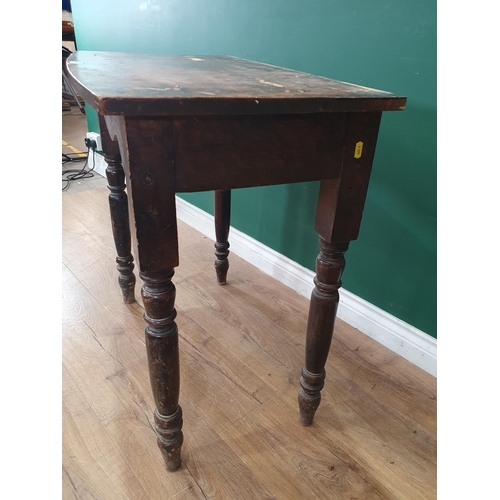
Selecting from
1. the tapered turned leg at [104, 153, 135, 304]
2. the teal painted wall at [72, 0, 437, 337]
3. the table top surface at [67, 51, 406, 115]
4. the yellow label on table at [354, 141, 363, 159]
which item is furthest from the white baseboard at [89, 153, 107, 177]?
the yellow label on table at [354, 141, 363, 159]

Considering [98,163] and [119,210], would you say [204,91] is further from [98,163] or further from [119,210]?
[98,163]

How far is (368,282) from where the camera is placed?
1137 mm

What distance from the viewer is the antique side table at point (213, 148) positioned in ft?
1.72

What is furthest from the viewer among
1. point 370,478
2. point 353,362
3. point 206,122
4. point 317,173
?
point 353,362

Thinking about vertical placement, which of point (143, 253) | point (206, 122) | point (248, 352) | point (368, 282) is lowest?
point (248, 352)

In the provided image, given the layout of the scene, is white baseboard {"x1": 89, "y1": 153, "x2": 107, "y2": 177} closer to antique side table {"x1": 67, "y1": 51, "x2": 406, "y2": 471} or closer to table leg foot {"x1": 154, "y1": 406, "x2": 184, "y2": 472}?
antique side table {"x1": 67, "y1": 51, "x2": 406, "y2": 471}

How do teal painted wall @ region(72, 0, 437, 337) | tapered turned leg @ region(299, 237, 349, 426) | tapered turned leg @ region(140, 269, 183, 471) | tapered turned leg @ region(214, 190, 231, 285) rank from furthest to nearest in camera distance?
tapered turned leg @ region(214, 190, 231, 285) < teal painted wall @ region(72, 0, 437, 337) < tapered turned leg @ region(299, 237, 349, 426) < tapered turned leg @ region(140, 269, 183, 471)

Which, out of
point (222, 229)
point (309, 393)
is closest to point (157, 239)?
point (309, 393)

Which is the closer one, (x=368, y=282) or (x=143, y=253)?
(x=143, y=253)

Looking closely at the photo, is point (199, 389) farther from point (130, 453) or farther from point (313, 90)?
point (313, 90)

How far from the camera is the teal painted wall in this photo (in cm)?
89

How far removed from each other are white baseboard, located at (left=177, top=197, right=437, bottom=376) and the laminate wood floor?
0.11 ft
